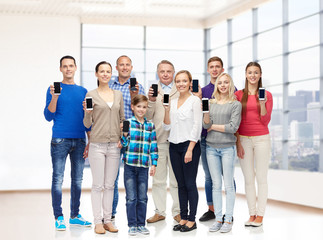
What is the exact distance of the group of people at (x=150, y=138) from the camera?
447cm

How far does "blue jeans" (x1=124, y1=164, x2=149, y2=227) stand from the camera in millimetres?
4453

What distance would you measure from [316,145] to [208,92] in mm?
3535

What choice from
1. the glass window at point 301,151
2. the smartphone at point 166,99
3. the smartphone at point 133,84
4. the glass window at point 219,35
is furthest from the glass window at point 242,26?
the smartphone at point 166,99

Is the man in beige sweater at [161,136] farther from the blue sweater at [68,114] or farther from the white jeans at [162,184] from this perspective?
the blue sweater at [68,114]

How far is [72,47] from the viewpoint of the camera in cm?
953

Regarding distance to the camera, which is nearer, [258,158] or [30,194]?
[258,158]

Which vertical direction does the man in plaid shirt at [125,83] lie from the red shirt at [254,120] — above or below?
above

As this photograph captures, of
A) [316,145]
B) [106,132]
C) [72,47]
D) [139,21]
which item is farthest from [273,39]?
[106,132]

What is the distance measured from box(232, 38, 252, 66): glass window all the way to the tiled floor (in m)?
3.16

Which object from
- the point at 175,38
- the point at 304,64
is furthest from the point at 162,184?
the point at 175,38

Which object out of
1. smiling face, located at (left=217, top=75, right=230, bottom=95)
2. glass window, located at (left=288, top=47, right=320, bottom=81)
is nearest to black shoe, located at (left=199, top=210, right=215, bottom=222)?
smiling face, located at (left=217, top=75, right=230, bottom=95)

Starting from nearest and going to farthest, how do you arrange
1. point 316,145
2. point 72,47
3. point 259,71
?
point 259,71, point 316,145, point 72,47

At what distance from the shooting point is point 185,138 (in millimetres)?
4551

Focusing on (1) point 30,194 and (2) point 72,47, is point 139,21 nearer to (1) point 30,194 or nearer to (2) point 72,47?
(2) point 72,47
